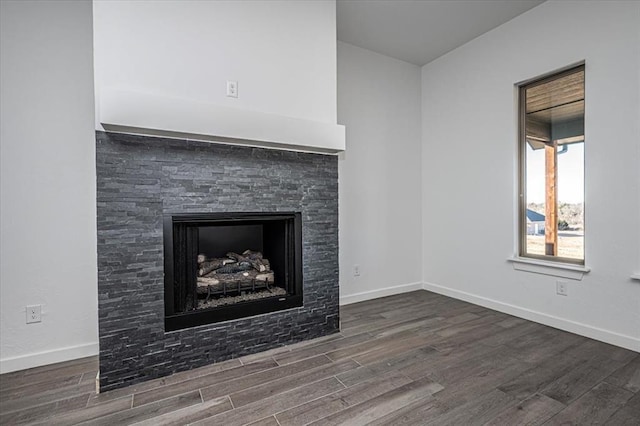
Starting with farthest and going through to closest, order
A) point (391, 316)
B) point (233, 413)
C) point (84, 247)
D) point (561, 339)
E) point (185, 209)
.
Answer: point (391, 316), point (561, 339), point (84, 247), point (185, 209), point (233, 413)

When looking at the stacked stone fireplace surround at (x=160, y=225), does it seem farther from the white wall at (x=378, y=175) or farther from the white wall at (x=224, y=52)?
the white wall at (x=378, y=175)

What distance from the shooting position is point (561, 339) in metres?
2.56

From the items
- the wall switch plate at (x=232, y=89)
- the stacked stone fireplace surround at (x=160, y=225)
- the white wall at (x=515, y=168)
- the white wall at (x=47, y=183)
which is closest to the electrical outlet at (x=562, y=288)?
the white wall at (x=515, y=168)

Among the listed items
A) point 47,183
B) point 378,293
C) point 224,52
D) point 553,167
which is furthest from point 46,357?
point 553,167

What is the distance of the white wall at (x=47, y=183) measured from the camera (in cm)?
209

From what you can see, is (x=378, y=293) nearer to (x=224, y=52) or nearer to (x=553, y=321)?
(x=553, y=321)

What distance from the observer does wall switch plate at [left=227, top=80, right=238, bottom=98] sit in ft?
7.23

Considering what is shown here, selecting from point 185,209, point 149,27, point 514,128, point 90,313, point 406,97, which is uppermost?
point 406,97

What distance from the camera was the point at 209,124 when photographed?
207 centimetres

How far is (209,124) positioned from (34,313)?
5.70 ft

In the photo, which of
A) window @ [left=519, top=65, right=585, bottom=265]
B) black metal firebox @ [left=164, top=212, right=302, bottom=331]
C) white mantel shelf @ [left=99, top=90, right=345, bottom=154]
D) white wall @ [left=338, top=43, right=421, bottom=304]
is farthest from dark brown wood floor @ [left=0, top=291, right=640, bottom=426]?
white mantel shelf @ [left=99, top=90, right=345, bottom=154]

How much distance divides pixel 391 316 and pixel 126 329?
2218mm

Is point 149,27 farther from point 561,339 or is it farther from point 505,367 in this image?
point 561,339

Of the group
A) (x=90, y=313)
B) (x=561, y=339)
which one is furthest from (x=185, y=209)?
(x=561, y=339)
